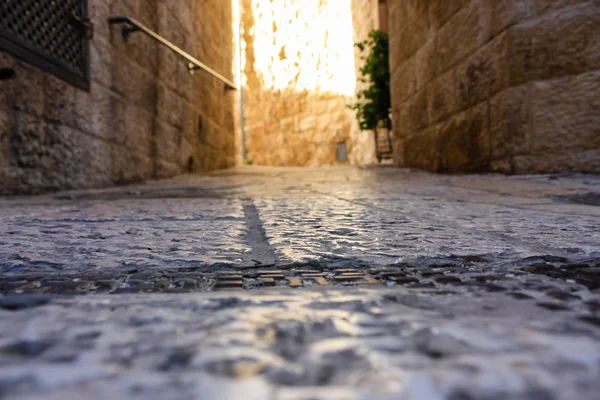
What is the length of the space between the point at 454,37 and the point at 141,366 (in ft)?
13.8

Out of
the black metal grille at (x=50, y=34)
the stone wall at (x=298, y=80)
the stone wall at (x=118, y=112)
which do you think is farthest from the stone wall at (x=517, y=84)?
the stone wall at (x=298, y=80)

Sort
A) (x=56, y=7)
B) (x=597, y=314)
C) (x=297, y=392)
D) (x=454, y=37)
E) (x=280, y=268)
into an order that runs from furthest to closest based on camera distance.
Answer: (x=454, y=37) < (x=56, y=7) < (x=280, y=268) < (x=597, y=314) < (x=297, y=392)

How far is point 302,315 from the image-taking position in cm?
46

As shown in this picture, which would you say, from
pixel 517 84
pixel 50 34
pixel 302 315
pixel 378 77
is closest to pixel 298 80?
pixel 378 77

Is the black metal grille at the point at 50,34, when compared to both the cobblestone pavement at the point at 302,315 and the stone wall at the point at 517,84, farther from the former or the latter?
the stone wall at the point at 517,84

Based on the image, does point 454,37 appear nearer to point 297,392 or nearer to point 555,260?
point 555,260

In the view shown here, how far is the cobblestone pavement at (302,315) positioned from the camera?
1.02ft

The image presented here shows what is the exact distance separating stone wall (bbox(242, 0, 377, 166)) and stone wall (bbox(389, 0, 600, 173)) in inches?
328

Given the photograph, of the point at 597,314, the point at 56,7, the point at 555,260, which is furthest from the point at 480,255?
the point at 56,7

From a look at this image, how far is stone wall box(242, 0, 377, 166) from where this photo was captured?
44.0 feet

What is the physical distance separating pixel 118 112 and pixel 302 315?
3.75 m

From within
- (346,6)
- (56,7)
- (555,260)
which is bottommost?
(555,260)

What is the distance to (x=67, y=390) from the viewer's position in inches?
11.7

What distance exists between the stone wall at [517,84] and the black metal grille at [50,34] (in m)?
3.10
